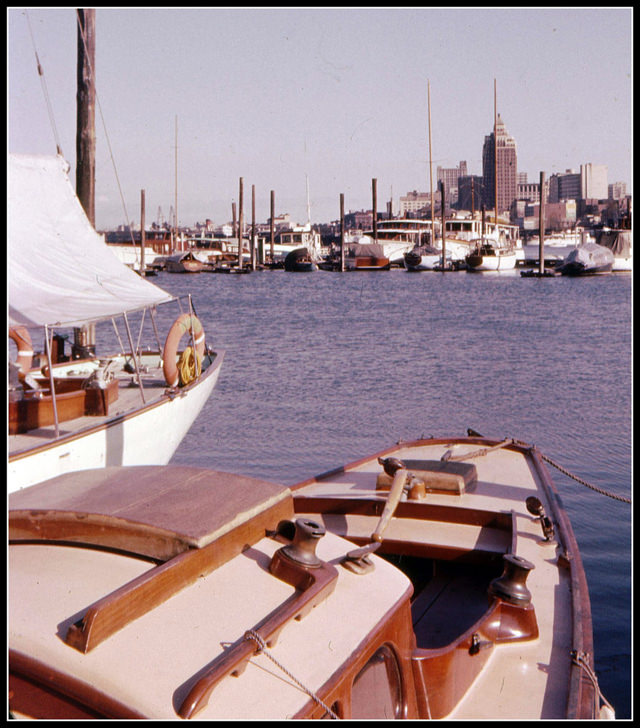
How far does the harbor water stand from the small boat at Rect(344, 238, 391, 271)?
33.5 meters

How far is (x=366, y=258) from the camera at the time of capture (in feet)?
246

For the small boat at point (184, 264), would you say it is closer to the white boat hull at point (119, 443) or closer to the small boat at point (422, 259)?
the small boat at point (422, 259)

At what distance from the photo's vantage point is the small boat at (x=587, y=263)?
62.1 metres

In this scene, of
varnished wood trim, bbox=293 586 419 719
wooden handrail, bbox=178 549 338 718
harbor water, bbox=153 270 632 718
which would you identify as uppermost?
wooden handrail, bbox=178 549 338 718

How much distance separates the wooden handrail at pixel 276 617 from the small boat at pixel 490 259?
67.1 metres

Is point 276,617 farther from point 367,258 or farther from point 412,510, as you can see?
point 367,258

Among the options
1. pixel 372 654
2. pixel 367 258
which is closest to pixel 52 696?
pixel 372 654

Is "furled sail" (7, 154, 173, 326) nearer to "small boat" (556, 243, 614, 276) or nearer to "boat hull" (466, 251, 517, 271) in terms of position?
"small boat" (556, 243, 614, 276)

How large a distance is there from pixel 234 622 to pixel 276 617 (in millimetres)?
149

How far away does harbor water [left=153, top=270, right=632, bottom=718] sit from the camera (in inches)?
397

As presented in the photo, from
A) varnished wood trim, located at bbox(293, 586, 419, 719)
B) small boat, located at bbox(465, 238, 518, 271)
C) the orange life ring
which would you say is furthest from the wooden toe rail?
small boat, located at bbox(465, 238, 518, 271)

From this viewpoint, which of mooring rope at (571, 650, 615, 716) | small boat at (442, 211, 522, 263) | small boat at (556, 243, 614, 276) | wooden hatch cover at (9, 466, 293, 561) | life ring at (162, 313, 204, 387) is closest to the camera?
wooden hatch cover at (9, 466, 293, 561)


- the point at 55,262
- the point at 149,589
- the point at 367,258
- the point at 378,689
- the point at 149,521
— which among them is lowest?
the point at 378,689

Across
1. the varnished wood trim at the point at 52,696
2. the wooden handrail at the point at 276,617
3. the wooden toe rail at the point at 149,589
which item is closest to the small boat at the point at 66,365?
the wooden toe rail at the point at 149,589
